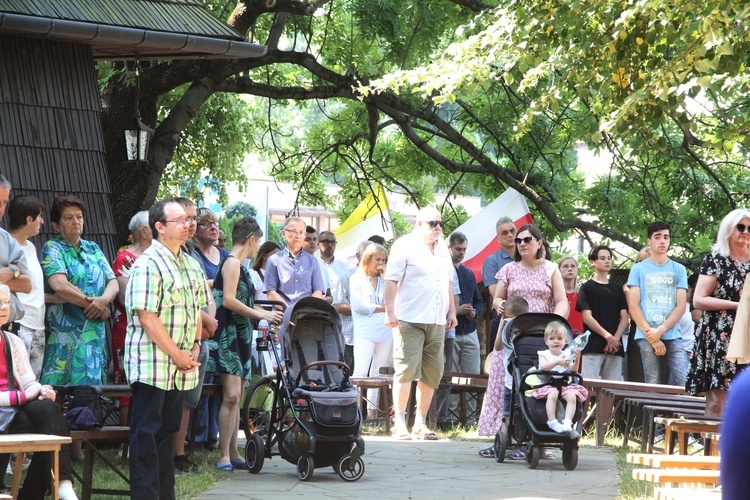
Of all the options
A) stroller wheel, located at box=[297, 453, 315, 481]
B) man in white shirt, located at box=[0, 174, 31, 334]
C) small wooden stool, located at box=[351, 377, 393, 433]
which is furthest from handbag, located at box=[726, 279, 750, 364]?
small wooden stool, located at box=[351, 377, 393, 433]

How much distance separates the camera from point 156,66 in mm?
13344

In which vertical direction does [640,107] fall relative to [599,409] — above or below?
above

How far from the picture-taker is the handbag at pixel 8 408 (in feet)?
20.1

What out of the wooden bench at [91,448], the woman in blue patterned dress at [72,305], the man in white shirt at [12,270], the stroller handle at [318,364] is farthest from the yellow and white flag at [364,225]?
the wooden bench at [91,448]

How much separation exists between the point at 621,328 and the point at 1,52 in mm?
6881

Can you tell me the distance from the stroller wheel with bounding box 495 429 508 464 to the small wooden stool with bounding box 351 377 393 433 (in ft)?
6.64

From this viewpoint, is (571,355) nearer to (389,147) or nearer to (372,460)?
(372,460)

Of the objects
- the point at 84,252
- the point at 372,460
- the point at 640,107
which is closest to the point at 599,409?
the point at 372,460

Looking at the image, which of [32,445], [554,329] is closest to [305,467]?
[554,329]

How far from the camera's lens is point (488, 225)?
1555 centimetres

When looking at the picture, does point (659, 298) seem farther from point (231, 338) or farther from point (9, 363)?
point (9, 363)

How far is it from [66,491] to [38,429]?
1.69ft

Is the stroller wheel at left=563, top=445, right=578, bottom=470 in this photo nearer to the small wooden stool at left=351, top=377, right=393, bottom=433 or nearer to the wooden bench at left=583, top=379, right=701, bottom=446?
the wooden bench at left=583, top=379, right=701, bottom=446

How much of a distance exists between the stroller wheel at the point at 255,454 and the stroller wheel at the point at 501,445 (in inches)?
83.9
